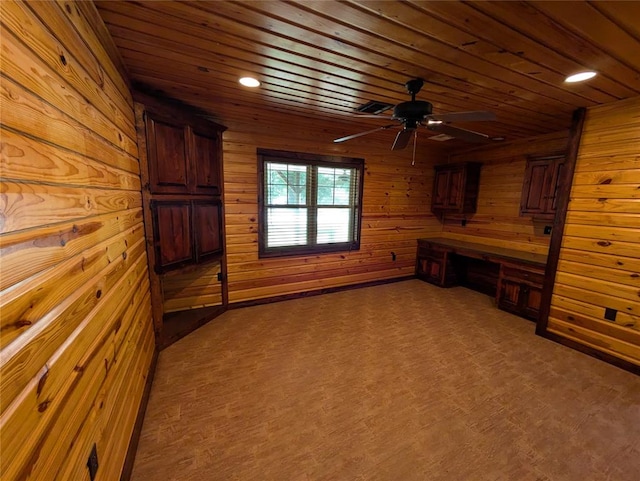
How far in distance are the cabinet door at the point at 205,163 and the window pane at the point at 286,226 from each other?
2.86 ft

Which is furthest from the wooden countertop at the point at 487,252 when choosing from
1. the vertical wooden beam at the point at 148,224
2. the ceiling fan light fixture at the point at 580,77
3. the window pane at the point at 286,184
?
the vertical wooden beam at the point at 148,224

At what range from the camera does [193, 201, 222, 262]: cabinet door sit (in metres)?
2.85

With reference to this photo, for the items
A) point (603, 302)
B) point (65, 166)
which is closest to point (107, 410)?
point (65, 166)

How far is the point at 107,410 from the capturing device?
50.9 inches

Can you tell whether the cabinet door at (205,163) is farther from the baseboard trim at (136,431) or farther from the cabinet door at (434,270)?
the cabinet door at (434,270)

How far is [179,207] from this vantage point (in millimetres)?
2600

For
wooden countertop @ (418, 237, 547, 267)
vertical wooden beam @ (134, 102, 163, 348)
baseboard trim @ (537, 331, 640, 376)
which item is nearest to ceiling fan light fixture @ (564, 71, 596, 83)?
wooden countertop @ (418, 237, 547, 267)

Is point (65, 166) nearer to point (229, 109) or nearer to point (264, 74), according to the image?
point (264, 74)

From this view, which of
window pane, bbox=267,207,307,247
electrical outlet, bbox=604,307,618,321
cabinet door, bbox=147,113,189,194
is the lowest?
electrical outlet, bbox=604,307,618,321

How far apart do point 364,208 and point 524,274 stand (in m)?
2.34

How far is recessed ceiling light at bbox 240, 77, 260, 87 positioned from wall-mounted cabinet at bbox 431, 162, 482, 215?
360 cm

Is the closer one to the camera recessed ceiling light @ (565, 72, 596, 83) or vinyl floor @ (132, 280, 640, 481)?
vinyl floor @ (132, 280, 640, 481)

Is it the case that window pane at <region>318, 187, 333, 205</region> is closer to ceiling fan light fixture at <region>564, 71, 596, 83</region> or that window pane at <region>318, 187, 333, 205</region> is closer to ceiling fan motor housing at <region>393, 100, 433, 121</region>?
ceiling fan motor housing at <region>393, 100, 433, 121</region>

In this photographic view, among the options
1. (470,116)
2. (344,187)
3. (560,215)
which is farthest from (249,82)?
(560,215)
